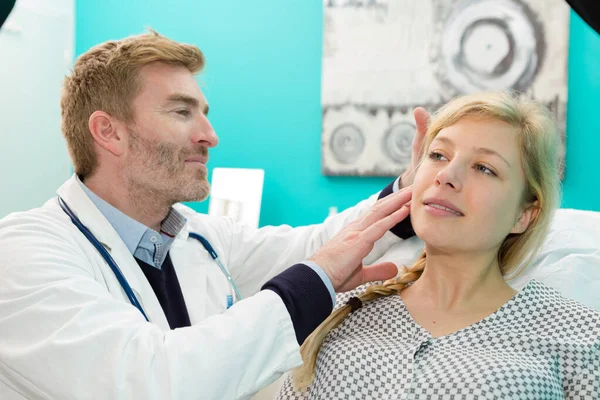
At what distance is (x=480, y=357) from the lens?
1.18m

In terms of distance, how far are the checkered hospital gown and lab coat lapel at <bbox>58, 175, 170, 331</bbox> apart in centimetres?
37

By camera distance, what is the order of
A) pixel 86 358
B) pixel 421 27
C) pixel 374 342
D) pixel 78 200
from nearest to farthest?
pixel 86 358 < pixel 374 342 < pixel 78 200 < pixel 421 27

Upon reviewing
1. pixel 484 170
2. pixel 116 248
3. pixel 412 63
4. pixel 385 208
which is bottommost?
pixel 116 248

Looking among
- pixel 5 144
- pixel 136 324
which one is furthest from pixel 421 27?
pixel 136 324

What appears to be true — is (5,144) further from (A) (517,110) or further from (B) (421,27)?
(A) (517,110)

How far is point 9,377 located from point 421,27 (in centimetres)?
268

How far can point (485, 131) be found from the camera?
4.39ft

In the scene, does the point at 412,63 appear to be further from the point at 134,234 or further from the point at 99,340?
the point at 99,340

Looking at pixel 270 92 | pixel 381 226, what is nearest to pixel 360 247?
pixel 381 226

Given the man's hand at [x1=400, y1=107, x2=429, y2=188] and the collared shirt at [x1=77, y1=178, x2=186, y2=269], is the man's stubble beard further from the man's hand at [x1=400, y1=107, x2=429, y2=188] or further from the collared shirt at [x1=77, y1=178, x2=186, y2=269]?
the man's hand at [x1=400, y1=107, x2=429, y2=188]

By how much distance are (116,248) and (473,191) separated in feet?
2.65

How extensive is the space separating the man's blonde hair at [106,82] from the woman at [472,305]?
734 millimetres

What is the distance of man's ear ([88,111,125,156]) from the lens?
5.42 feet

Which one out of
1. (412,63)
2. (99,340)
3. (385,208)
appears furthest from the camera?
(412,63)
